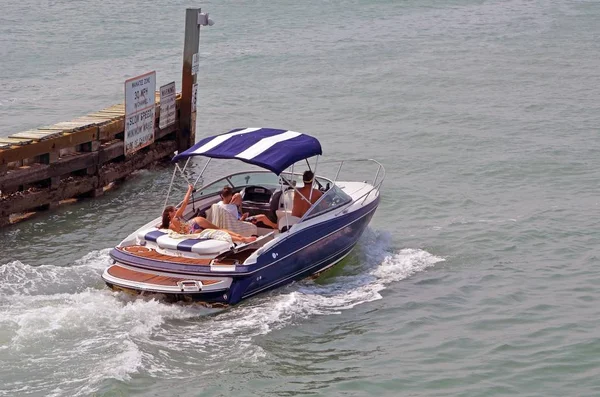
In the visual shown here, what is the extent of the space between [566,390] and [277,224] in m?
5.43

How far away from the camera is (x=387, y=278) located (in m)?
15.7

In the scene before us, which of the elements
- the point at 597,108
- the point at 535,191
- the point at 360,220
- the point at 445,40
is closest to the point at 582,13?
the point at 445,40

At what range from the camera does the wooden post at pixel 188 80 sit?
72.0 feet

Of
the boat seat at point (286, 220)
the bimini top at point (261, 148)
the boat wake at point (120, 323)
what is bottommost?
the boat wake at point (120, 323)

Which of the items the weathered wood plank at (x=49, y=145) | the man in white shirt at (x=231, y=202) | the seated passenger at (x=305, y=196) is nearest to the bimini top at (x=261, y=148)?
the seated passenger at (x=305, y=196)

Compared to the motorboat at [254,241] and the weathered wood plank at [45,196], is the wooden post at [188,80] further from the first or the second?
the motorboat at [254,241]

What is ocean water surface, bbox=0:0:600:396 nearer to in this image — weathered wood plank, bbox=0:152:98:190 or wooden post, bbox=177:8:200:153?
weathered wood plank, bbox=0:152:98:190

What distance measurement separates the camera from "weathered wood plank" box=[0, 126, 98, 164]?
17.5 m

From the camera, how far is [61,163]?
18.8 m

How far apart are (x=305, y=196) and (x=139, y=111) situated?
20.2 ft

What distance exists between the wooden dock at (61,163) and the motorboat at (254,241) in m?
3.40

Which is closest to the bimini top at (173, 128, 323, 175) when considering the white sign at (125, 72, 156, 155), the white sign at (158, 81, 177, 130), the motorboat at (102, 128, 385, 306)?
the motorboat at (102, 128, 385, 306)

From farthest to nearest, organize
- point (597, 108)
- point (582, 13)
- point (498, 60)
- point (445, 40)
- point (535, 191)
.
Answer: point (582, 13) → point (445, 40) → point (498, 60) → point (597, 108) → point (535, 191)

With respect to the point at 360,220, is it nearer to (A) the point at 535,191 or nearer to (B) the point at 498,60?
(A) the point at 535,191
